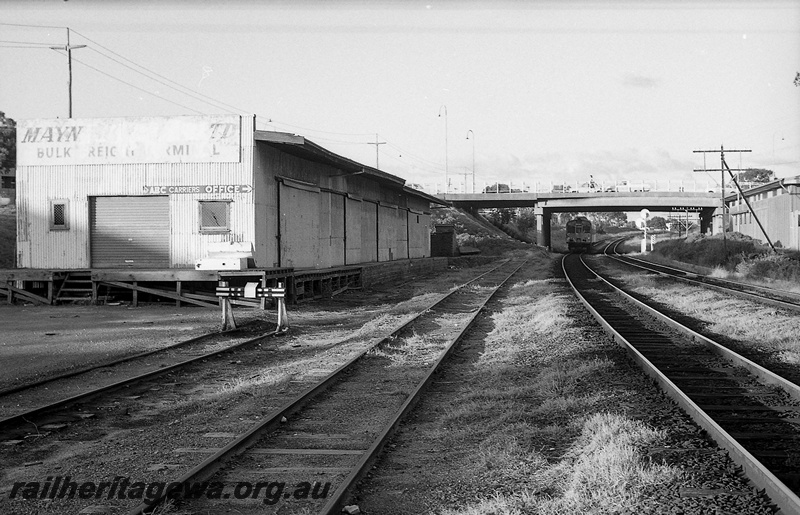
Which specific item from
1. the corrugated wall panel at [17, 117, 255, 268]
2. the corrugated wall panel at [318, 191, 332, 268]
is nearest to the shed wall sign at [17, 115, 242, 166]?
the corrugated wall panel at [17, 117, 255, 268]

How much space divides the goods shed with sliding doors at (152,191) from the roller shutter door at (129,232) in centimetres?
3

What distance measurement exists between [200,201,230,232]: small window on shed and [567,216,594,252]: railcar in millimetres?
55268

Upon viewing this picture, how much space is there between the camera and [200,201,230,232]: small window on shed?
21.5 m

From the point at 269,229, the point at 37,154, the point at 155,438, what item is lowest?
the point at 155,438

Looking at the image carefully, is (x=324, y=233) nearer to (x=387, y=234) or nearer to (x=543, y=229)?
(x=387, y=234)

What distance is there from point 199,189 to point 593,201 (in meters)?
55.2

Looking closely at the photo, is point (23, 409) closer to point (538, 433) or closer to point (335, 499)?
point (335, 499)

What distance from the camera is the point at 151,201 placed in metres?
22.4

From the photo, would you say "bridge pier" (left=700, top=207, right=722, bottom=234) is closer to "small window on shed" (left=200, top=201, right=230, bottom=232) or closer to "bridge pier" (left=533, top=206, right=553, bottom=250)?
"bridge pier" (left=533, top=206, right=553, bottom=250)

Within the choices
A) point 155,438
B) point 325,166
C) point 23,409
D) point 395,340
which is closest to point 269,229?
point 325,166

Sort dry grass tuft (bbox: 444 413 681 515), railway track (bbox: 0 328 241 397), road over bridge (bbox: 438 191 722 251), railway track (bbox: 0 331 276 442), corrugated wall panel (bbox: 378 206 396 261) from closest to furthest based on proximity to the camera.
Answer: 1. dry grass tuft (bbox: 444 413 681 515)
2. railway track (bbox: 0 331 276 442)
3. railway track (bbox: 0 328 241 397)
4. corrugated wall panel (bbox: 378 206 396 261)
5. road over bridge (bbox: 438 191 722 251)

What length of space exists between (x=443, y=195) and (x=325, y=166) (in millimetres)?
48521

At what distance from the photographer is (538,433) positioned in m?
6.84

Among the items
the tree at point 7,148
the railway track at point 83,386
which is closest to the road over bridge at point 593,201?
the tree at point 7,148
